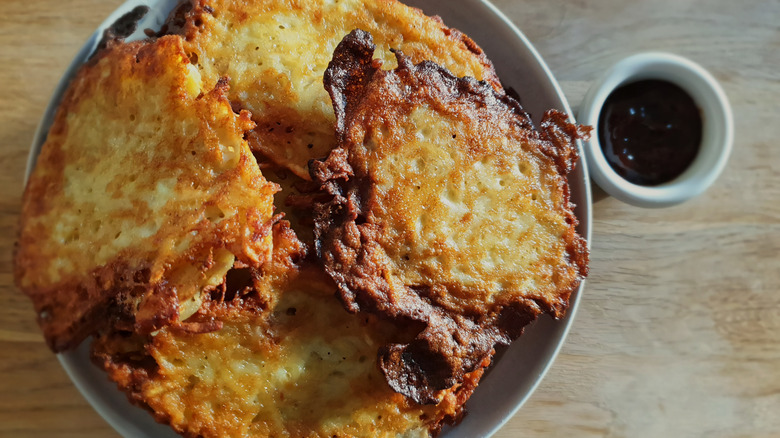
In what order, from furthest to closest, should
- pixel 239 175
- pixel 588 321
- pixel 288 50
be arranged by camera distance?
pixel 588 321, pixel 288 50, pixel 239 175

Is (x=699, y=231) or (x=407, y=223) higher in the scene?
(x=407, y=223)

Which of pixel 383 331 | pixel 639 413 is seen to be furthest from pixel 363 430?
pixel 639 413

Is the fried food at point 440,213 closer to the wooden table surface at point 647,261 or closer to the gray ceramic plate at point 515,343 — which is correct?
the gray ceramic plate at point 515,343

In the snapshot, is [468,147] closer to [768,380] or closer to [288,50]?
[288,50]

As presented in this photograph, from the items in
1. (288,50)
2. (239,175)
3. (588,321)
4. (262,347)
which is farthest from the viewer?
(588,321)

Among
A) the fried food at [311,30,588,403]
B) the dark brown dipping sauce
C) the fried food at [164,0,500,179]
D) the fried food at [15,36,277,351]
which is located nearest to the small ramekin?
the dark brown dipping sauce

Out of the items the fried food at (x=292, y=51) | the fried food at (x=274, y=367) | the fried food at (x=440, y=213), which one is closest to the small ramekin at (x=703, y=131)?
the fried food at (x=440, y=213)

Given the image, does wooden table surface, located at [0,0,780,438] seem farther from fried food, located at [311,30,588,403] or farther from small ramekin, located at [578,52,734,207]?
fried food, located at [311,30,588,403]
